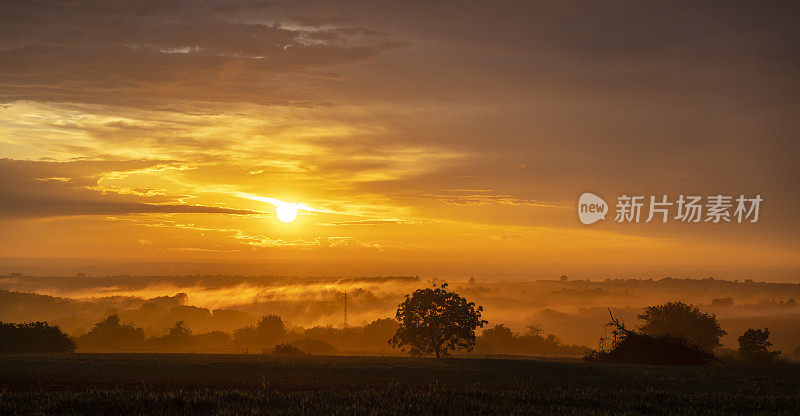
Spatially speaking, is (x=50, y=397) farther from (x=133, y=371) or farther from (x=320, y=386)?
(x=133, y=371)

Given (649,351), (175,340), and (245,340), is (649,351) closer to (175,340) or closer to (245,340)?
(175,340)

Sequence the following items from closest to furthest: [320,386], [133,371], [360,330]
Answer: [320,386] → [133,371] → [360,330]

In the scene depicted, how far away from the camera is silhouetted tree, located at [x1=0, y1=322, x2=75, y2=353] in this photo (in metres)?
85.8

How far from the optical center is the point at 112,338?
444ft

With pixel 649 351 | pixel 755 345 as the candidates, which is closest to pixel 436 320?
pixel 649 351

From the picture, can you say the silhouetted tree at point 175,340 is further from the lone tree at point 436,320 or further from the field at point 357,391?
the field at point 357,391

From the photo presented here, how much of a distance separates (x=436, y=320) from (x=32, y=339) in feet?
198

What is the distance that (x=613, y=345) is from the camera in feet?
242

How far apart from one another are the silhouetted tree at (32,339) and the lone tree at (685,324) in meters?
94.7

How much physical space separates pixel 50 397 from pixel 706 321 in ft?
360

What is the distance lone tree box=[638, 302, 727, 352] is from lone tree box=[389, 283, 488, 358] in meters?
47.8

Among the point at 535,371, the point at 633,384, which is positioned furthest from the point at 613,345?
the point at 633,384

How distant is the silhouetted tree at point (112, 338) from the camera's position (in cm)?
13271

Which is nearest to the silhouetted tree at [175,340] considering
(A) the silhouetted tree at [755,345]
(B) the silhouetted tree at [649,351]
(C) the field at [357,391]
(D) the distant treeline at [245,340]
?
(D) the distant treeline at [245,340]
